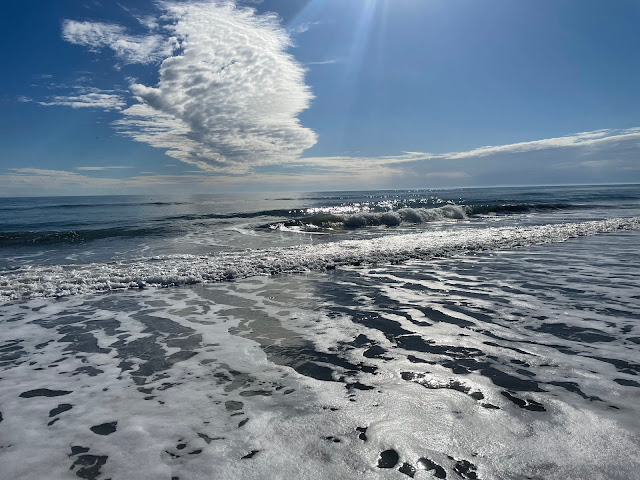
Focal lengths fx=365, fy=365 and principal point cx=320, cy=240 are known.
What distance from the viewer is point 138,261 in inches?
499

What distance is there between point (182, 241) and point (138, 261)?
5688 millimetres

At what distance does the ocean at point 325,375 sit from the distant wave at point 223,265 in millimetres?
127

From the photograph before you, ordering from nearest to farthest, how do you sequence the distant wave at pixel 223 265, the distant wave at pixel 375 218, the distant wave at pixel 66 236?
the distant wave at pixel 223 265, the distant wave at pixel 66 236, the distant wave at pixel 375 218

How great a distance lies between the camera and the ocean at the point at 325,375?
295 cm

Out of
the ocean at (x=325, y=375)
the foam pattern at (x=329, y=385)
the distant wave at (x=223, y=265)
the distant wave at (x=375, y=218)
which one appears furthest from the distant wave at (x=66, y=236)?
the foam pattern at (x=329, y=385)

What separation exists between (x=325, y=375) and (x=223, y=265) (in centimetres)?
764

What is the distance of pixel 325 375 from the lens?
171 inches

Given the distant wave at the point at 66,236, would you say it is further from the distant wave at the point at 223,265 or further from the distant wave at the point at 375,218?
→ the distant wave at the point at 223,265

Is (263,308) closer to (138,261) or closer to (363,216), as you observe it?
(138,261)

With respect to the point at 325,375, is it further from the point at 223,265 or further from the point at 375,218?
the point at 375,218

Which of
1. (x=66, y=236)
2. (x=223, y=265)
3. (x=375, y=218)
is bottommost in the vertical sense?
(x=223, y=265)

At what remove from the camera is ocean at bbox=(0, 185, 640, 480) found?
9.66 ft

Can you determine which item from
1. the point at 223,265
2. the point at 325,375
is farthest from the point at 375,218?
the point at 325,375

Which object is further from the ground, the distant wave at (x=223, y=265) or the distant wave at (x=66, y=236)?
the distant wave at (x=66, y=236)
